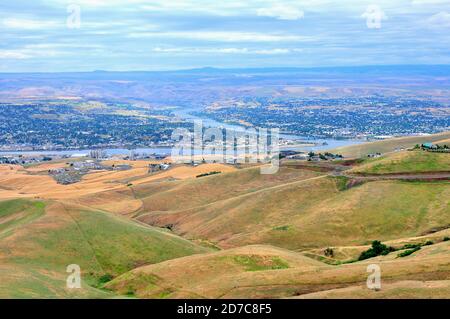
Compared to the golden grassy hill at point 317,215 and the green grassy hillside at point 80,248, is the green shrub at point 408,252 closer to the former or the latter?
the golden grassy hill at point 317,215

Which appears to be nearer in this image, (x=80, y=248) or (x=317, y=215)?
(x=80, y=248)

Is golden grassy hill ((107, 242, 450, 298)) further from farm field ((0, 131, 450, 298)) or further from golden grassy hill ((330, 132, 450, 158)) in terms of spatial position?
golden grassy hill ((330, 132, 450, 158))

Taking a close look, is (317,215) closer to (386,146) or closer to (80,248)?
(80,248)
